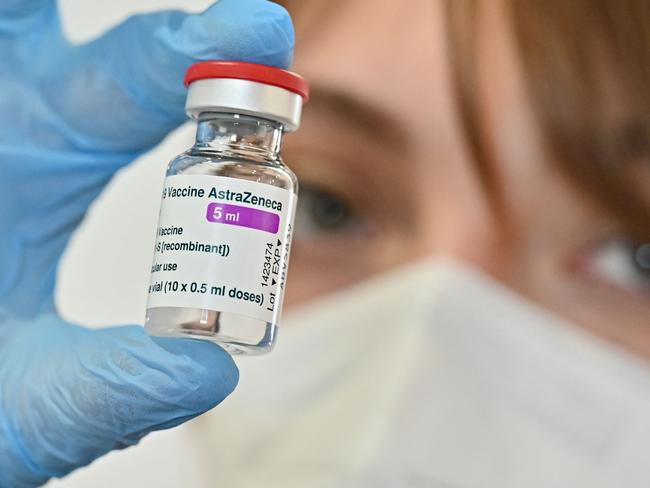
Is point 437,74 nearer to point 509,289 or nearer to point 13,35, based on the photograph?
point 509,289

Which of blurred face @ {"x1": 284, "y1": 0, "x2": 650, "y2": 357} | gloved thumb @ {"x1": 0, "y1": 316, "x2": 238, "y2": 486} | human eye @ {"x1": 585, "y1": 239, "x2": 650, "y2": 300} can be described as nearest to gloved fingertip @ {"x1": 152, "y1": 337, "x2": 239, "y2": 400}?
gloved thumb @ {"x1": 0, "y1": 316, "x2": 238, "y2": 486}

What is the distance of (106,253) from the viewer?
1.61 meters

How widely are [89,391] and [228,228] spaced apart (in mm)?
254

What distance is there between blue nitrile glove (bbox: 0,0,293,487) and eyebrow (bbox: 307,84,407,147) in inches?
15.2

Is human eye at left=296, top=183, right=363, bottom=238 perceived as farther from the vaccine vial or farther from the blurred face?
the vaccine vial

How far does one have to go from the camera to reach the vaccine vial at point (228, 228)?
727mm

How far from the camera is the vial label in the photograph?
0.72 metres

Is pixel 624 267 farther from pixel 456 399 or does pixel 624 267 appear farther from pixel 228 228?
pixel 228 228

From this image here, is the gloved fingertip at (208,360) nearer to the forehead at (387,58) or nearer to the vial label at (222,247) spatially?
the vial label at (222,247)

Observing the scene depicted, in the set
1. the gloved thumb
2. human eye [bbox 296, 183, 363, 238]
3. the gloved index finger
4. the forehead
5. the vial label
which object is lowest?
the gloved thumb

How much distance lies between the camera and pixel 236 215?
0.73 meters

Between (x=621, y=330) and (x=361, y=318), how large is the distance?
0.40 metres

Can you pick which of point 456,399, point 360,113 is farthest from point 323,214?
point 456,399

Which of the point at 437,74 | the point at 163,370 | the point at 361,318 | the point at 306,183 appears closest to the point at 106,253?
the point at 306,183
